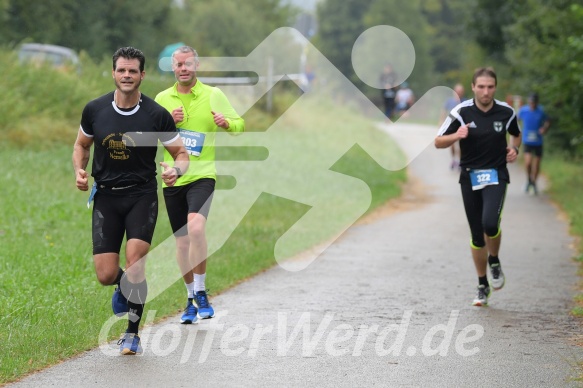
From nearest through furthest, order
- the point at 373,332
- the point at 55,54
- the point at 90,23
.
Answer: the point at 373,332 → the point at 55,54 → the point at 90,23

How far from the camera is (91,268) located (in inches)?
441

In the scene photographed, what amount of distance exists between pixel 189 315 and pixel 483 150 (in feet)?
10.5

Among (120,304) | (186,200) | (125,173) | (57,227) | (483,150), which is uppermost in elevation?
(125,173)

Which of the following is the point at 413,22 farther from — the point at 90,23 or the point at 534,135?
the point at 534,135

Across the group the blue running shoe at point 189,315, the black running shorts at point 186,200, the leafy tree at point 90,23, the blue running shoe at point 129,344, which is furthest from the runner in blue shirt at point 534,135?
the leafy tree at point 90,23

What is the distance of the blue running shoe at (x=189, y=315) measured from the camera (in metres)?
8.71

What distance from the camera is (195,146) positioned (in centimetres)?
880

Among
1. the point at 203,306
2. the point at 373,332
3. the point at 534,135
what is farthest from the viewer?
the point at 534,135

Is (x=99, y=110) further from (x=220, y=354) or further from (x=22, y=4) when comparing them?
(x=22, y=4)

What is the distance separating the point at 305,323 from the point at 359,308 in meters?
0.96

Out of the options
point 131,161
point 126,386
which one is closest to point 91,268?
point 131,161

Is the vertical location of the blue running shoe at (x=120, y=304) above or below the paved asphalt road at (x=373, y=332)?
above

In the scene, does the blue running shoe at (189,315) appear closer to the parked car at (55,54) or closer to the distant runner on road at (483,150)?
the distant runner on road at (483,150)

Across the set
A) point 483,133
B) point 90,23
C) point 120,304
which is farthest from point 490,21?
point 120,304
